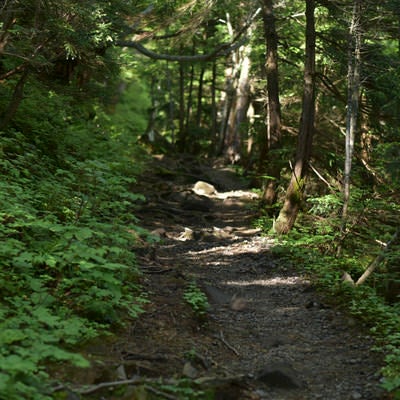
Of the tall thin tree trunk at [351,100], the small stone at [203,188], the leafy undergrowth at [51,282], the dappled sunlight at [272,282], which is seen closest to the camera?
the leafy undergrowth at [51,282]

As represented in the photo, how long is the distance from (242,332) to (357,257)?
443 centimetres

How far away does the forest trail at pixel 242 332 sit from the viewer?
498 centimetres

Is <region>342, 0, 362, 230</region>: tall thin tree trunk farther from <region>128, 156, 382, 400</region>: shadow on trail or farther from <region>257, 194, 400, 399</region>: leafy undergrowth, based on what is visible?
<region>128, 156, 382, 400</region>: shadow on trail

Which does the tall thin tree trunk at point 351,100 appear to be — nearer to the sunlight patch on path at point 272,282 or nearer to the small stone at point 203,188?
the sunlight patch on path at point 272,282

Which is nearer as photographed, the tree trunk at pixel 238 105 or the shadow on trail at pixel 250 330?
the shadow on trail at pixel 250 330

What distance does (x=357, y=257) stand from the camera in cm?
1006

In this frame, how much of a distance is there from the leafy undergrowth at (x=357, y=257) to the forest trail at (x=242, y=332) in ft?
0.88

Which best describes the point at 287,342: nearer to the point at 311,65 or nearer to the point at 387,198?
the point at 387,198

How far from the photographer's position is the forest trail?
4.98 metres

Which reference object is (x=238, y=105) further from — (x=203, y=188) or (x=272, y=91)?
(x=272, y=91)

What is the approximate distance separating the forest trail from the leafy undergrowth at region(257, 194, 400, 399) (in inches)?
10.5

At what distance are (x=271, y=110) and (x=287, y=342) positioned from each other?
9578 millimetres

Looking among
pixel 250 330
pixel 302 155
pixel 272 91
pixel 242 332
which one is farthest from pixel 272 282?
pixel 272 91

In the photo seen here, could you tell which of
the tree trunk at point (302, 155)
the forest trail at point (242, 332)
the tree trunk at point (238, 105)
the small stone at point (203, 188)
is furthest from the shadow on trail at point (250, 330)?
the tree trunk at point (238, 105)
